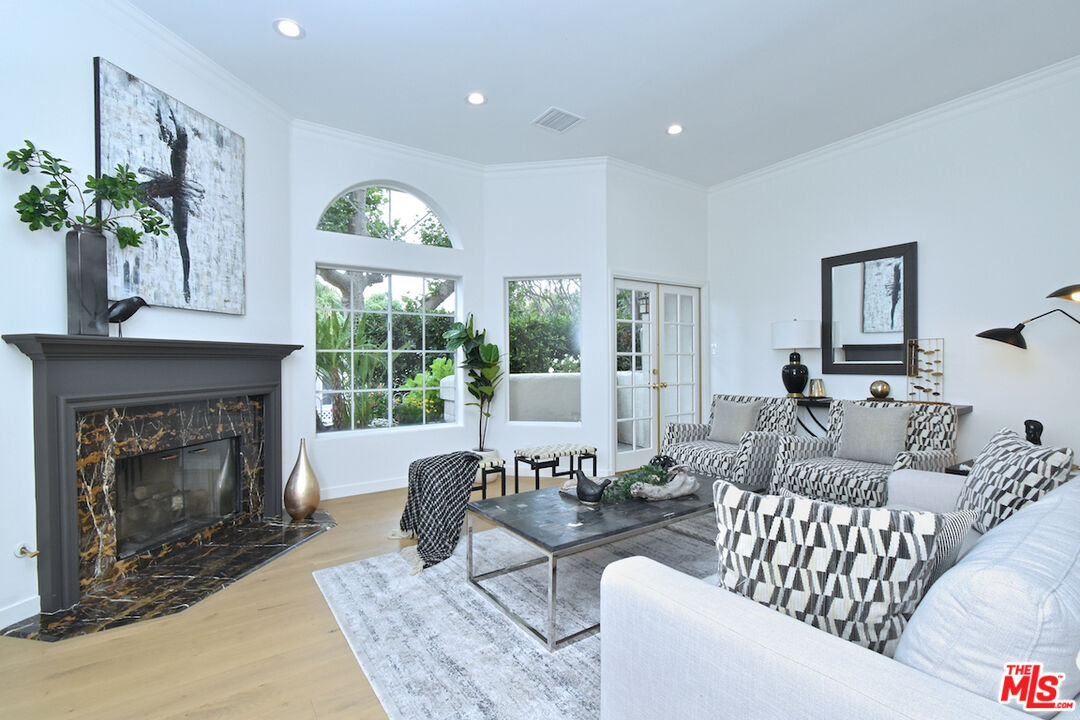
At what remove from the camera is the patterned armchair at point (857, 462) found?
320 centimetres

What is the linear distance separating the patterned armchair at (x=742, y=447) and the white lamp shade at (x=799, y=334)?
0.74 meters

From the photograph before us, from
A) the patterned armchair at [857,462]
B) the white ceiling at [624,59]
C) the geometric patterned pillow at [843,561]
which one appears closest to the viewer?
the geometric patterned pillow at [843,561]

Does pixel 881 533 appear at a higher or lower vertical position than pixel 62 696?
higher

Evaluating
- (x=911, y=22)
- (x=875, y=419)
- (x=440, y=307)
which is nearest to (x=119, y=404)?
(x=440, y=307)

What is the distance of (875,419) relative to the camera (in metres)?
3.58

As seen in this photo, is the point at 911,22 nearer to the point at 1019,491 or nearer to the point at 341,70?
the point at 1019,491

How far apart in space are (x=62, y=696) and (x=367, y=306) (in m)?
3.28

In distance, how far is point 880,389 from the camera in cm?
421

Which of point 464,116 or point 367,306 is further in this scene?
point 367,306

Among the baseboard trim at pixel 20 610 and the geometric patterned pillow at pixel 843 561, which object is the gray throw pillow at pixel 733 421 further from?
the baseboard trim at pixel 20 610

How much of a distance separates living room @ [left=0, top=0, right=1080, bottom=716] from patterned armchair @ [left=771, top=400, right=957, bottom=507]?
0.65 metres

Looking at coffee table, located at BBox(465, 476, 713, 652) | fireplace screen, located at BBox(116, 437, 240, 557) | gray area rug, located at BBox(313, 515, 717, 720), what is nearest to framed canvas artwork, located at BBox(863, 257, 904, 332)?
gray area rug, located at BBox(313, 515, 717, 720)

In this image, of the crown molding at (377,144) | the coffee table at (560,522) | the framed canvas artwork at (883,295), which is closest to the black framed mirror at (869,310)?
the framed canvas artwork at (883,295)

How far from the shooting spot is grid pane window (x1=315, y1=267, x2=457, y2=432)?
4.41m
